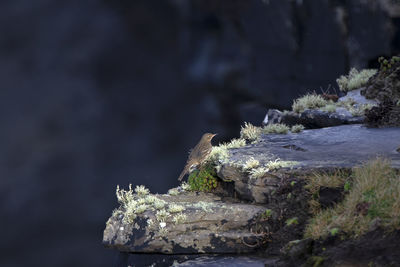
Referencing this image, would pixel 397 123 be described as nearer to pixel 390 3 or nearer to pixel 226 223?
pixel 226 223

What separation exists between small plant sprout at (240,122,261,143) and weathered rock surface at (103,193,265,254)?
3.78m

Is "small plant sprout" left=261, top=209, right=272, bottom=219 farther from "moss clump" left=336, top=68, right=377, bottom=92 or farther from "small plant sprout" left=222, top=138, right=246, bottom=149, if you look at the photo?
"moss clump" left=336, top=68, right=377, bottom=92

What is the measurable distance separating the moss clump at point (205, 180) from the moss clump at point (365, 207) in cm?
335

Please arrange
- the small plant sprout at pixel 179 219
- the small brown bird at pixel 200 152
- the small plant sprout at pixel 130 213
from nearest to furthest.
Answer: the small plant sprout at pixel 179 219
the small plant sprout at pixel 130 213
the small brown bird at pixel 200 152

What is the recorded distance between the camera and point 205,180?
11.5m

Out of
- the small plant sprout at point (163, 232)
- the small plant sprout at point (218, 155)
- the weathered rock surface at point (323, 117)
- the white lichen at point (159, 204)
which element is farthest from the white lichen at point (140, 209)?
the weathered rock surface at point (323, 117)

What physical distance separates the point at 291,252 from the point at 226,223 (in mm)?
1959

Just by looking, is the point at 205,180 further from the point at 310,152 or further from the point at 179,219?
the point at 310,152

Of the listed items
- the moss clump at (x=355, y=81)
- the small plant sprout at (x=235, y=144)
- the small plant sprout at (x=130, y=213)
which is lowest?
the small plant sprout at (x=130, y=213)

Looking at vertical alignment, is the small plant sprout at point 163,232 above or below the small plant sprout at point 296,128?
below

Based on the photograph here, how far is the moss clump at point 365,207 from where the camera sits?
25.0 feet

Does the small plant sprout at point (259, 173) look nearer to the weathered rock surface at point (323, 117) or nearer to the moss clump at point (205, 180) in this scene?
the moss clump at point (205, 180)

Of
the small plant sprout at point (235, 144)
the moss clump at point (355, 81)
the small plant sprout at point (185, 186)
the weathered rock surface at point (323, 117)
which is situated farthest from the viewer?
the moss clump at point (355, 81)

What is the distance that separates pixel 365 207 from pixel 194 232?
3.09m
